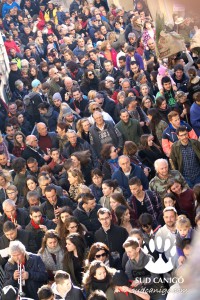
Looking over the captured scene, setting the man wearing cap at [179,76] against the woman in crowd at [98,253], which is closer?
the woman in crowd at [98,253]

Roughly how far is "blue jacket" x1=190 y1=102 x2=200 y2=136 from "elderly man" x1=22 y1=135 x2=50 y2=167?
2.55 m

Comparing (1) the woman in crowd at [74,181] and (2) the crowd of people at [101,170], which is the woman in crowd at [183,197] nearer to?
(2) the crowd of people at [101,170]

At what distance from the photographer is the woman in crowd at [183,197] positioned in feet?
29.6

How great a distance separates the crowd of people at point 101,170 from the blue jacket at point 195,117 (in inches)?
0.7

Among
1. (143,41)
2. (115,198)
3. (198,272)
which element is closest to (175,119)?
(115,198)

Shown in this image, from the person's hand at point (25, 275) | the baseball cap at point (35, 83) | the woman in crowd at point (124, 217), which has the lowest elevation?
the person's hand at point (25, 275)

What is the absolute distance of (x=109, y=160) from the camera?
11156mm

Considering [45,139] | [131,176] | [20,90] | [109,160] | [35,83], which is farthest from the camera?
[20,90]

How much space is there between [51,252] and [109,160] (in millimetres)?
2958

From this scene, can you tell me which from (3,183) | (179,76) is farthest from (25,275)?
(179,76)

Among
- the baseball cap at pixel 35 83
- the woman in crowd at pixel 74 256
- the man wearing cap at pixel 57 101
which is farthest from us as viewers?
the baseball cap at pixel 35 83

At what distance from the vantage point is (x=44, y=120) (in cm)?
1493

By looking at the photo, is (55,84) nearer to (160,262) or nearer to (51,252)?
(51,252)

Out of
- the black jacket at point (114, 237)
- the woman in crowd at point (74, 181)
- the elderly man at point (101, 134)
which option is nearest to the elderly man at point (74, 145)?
the elderly man at point (101, 134)
